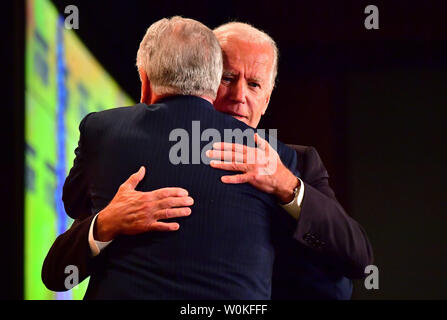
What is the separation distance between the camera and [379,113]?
17.5 feet

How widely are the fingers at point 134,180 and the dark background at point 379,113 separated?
10.5ft

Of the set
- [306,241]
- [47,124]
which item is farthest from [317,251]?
[47,124]

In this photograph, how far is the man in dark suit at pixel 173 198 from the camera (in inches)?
61.4

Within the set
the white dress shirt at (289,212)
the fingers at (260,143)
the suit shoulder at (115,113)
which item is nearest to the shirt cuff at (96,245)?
the white dress shirt at (289,212)

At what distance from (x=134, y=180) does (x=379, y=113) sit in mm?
3954

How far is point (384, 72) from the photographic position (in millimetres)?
5305

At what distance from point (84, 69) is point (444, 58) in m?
2.78

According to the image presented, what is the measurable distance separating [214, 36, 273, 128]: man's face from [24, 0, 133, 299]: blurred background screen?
0.68 m

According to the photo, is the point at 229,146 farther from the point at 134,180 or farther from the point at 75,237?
the point at 75,237

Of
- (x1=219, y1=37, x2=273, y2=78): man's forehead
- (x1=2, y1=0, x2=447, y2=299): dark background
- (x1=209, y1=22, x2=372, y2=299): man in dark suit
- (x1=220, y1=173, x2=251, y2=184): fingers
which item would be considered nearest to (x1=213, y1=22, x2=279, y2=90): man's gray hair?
(x1=219, y1=37, x2=273, y2=78): man's forehead

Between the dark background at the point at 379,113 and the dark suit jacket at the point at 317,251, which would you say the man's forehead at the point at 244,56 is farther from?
the dark background at the point at 379,113

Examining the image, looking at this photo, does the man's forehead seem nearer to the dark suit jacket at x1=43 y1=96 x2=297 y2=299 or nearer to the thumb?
the dark suit jacket at x1=43 y1=96 x2=297 y2=299
